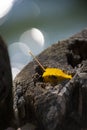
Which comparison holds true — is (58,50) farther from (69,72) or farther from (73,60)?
(69,72)

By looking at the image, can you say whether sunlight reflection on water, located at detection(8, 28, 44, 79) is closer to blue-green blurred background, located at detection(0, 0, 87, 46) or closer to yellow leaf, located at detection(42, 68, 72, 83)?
blue-green blurred background, located at detection(0, 0, 87, 46)

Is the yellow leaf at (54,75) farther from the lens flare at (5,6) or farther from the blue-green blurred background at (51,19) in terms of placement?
the lens flare at (5,6)

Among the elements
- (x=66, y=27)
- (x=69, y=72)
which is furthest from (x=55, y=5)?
(x=69, y=72)

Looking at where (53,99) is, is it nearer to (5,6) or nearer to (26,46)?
(26,46)

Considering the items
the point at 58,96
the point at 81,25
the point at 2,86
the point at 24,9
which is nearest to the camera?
the point at 58,96

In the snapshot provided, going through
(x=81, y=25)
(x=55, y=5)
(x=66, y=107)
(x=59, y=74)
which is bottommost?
(x=66, y=107)

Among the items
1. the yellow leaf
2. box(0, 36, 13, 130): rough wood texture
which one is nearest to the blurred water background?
box(0, 36, 13, 130): rough wood texture

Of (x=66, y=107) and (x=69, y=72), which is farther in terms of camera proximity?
(x=69, y=72)

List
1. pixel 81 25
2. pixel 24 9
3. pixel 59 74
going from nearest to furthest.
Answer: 1. pixel 59 74
2. pixel 81 25
3. pixel 24 9

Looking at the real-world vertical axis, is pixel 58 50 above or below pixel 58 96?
above
